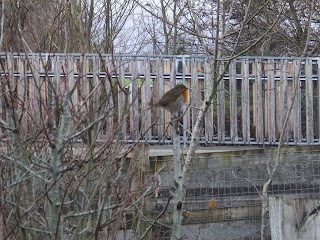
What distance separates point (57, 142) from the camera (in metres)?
3.05

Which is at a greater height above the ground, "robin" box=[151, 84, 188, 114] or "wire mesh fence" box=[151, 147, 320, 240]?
"robin" box=[151, 84, 188, 114]

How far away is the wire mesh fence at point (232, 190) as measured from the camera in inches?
355

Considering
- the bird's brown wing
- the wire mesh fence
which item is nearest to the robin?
the bird's brown wing

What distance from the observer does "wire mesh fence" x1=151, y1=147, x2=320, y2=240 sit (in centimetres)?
902

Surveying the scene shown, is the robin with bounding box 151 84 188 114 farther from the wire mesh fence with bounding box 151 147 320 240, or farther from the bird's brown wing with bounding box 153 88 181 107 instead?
the wire mesh fence with bounding box 151 147 320 240

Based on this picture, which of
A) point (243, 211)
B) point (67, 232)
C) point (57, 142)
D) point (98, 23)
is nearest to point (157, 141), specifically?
point (243, 211)

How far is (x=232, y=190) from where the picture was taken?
908 cm

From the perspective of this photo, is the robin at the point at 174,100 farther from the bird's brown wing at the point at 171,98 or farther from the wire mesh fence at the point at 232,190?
the wire mesh fence at the point at 232,190

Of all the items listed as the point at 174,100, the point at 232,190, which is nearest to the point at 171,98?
the point at 174,100

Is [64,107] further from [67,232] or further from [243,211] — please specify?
[243,211]

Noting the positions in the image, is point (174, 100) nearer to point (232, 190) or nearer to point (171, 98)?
point (171, 98)

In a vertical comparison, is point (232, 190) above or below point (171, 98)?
below

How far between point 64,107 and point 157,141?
826 centimetres

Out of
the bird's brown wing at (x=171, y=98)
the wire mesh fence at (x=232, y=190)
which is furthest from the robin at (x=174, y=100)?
the wire mesh fence at (x=232, y=190)
